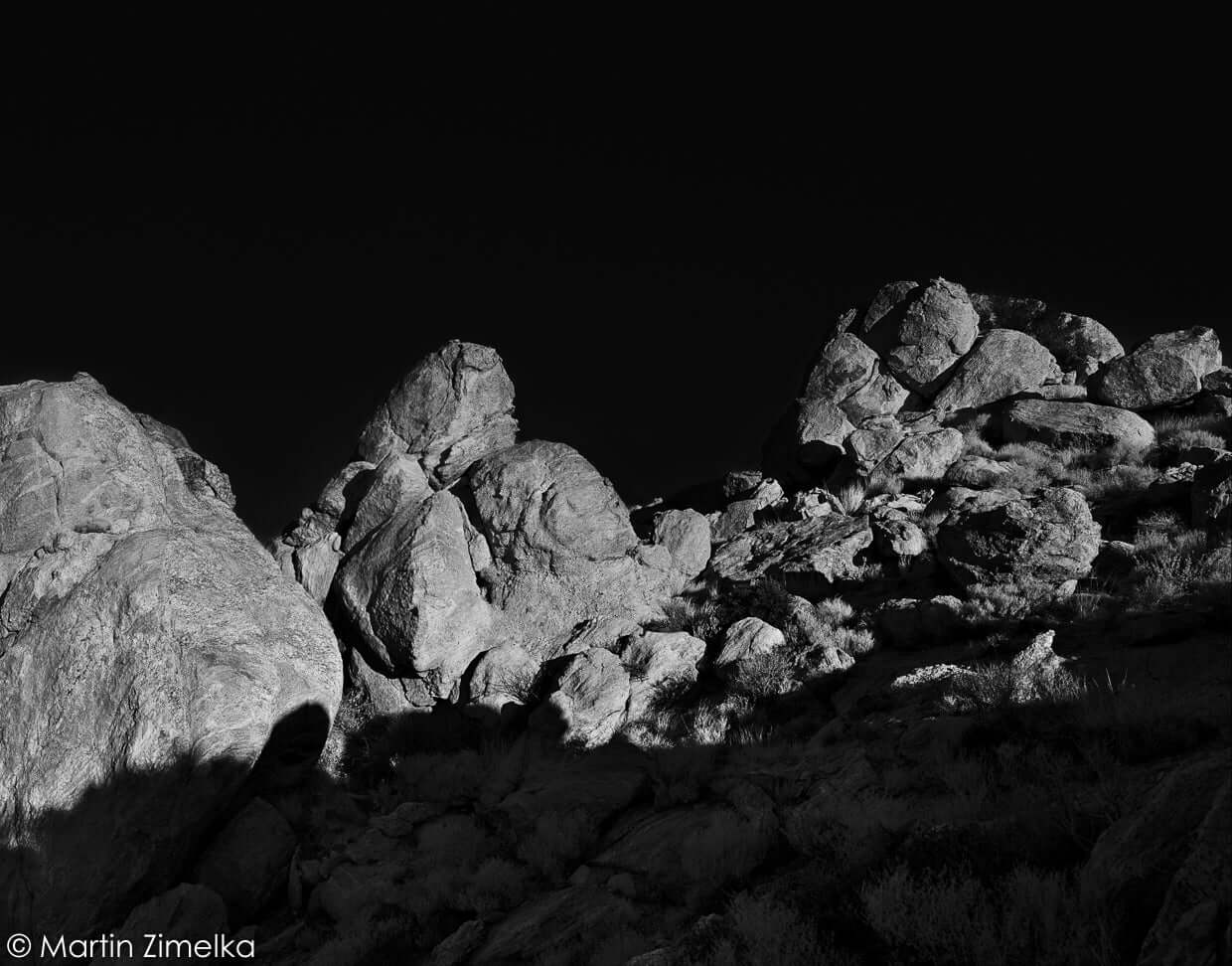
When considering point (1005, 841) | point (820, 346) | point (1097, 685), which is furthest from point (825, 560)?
point (820, 346)

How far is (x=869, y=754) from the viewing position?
1136 cm

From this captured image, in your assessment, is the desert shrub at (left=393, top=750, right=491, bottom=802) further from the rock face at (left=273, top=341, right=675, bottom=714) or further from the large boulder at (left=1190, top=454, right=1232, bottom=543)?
the large boulder at (left=1190, top=454, right=1232, bottom=543)

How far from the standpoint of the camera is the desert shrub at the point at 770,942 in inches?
275

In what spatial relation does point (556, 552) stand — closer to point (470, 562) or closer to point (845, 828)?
point (470, 562)

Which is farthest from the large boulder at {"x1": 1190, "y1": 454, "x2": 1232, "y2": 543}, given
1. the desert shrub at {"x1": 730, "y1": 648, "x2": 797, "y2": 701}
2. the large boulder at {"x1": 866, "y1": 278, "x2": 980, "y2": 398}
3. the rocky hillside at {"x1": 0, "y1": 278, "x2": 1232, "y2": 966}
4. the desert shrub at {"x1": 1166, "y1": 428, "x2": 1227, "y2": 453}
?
the large boulder at {"x1": 866, "y1": 278, "x2": 980, "y2": 398}

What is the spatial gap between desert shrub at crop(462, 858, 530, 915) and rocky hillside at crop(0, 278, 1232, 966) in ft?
0.24

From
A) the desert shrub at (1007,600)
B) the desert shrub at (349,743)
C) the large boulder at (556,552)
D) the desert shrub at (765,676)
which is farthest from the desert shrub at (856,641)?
the desert shrub at (349,743)

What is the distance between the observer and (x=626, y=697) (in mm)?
18766

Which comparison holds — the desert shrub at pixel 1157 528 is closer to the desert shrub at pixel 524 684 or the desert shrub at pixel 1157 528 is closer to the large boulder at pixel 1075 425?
the large boulder at pixel 1075 425

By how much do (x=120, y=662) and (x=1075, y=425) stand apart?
26.2 metres

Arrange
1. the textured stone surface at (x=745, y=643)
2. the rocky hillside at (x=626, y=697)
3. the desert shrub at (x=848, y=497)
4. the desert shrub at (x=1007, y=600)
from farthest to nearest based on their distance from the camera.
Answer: the desert shrub at (x=848, y=497), the textured stone surface at (x=745, y=643), the desert shrub at (x=1007, y=600), the rocky hillside at (x=626, y=697)

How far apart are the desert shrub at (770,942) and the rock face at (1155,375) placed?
2660cm

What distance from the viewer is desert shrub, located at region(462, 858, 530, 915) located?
11.6m

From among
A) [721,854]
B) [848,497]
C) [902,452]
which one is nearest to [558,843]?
[721,854]
